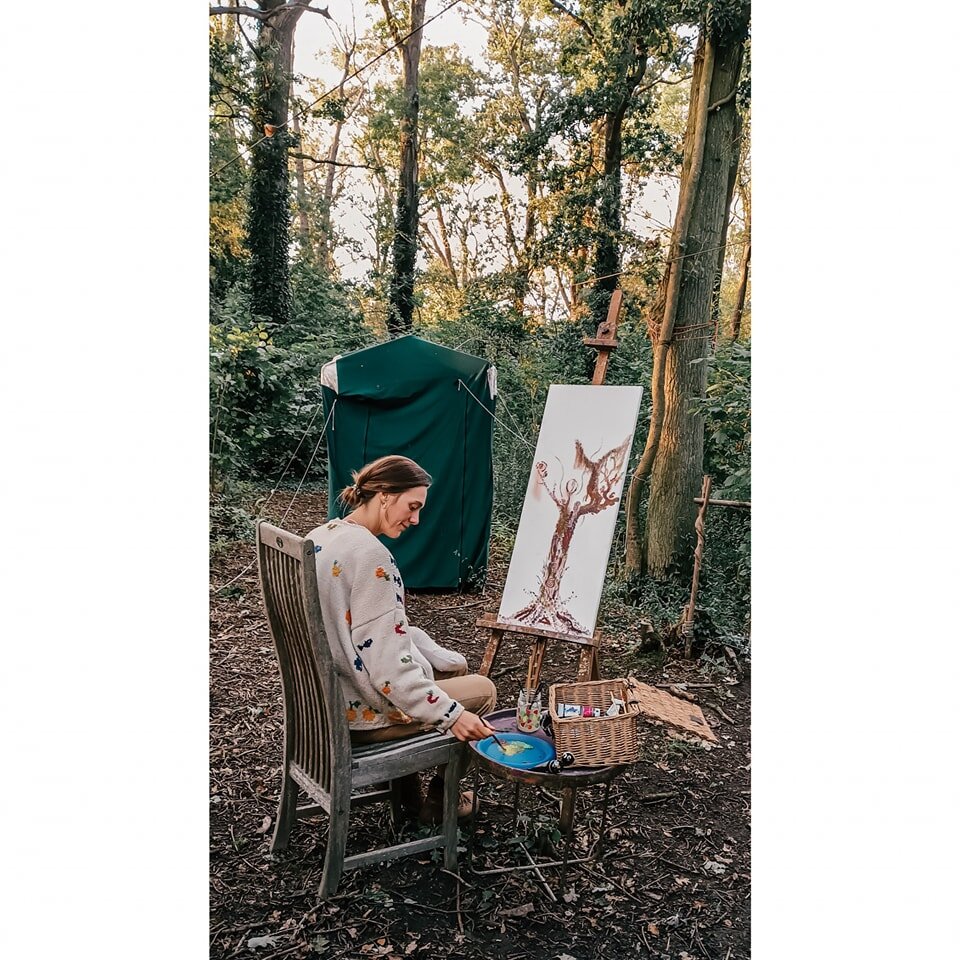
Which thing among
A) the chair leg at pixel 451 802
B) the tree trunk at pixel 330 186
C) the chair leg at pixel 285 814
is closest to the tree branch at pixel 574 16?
the tree trunk at pixel 330 186

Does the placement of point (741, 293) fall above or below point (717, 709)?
above

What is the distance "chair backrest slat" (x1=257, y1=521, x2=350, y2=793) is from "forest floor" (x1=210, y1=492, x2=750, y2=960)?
0.35 meters

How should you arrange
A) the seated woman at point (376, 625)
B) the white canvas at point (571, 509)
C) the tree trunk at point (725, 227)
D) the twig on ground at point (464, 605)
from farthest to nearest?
the twig on ground at point (464, 605) → the tree trunk at point (725, 227) → the white canvas at point (571, 509) → the seated woman at point (376, 625)

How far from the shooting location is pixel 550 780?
2.06 m

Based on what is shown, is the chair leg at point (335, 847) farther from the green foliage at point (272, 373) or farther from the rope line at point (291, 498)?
the green foliage at point (272, 373)

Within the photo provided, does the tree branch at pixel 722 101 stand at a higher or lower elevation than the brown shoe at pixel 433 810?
higher

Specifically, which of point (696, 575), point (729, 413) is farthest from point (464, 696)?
point (729, 413)

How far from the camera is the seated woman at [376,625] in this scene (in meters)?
2.01

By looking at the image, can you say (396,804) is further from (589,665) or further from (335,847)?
(589,665)

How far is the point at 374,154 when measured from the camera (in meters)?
4.01

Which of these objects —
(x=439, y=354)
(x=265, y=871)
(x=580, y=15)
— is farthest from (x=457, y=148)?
(x=265, y=871)

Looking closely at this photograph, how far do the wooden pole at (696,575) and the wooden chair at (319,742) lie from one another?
1778 millimetres

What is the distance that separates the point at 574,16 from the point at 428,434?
84.8 inches
